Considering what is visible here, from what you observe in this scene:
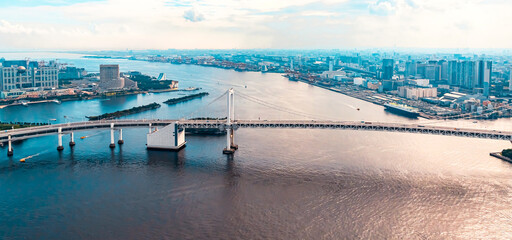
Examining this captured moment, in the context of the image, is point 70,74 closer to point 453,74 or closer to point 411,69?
point 411,69

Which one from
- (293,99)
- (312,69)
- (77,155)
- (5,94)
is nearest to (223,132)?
(77,155)

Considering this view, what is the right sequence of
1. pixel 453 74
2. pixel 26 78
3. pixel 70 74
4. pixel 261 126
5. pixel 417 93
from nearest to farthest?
1. pixel 261 126
2. pixel 417 93
3. pixel 26 78
4. pixel 453 74
5. pixel 70 74

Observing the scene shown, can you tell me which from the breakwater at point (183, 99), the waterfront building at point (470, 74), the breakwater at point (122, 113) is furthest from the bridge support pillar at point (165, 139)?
the waterfront building at point (470, 74)

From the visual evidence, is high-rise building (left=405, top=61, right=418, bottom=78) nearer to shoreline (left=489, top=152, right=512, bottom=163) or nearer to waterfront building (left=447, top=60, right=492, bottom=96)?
waterfront building (left=447, top=60, right=492, bottom=96)

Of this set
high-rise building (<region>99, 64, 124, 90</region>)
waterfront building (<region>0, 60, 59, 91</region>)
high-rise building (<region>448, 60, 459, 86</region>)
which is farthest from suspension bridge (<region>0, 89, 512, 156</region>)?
high-rise building (<region>448, 60, 459, 86</region>)

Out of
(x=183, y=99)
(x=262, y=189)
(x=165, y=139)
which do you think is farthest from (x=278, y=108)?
(x=262, y=189)

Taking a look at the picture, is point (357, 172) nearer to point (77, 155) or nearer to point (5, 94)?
point (77, 155)

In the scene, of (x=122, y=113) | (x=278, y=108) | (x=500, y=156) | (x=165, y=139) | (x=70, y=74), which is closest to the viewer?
(x=500, y=156)
